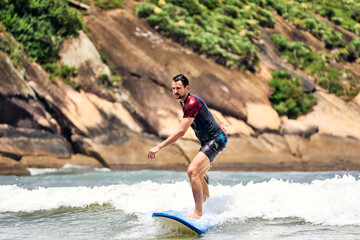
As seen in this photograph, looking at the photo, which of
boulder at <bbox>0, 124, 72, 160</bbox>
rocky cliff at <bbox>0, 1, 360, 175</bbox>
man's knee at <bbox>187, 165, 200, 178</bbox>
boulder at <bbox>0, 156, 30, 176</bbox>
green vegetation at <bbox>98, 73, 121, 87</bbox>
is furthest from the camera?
green vegetation at <bbox>98, 73, 121, 87</bbox>

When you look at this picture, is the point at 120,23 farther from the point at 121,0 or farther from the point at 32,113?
the point at 32,113

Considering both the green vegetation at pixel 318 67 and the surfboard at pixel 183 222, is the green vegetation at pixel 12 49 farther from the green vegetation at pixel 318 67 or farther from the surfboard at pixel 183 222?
the green vegetation at pixel 318 67

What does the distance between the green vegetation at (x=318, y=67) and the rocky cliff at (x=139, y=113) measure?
1.23m

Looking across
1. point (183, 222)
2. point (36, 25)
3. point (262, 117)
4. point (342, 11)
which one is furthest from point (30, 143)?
point (342, 11)

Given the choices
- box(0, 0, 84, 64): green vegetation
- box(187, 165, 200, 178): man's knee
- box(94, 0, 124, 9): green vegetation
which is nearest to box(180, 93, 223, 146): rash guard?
box(187, 165, 200, 178): man's knee

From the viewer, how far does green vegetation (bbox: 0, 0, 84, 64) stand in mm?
21375

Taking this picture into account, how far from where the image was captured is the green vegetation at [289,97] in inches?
929

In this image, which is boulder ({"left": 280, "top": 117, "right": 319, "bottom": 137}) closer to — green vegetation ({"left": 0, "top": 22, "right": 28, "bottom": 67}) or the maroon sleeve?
green vegetation ({"left": 0, "top": 22, "right": 28, "bottom": 67})

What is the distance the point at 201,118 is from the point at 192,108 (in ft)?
0.92

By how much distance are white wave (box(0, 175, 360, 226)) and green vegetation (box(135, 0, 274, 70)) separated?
598 inches

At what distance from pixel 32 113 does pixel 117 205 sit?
1017 centimetres

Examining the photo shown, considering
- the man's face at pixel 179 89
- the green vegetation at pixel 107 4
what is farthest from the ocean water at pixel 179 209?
the green vegetation at pixel 107 4

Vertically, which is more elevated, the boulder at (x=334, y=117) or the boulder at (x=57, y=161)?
the boulder at (x=57, y=161)

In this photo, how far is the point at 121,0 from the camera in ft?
86.4
